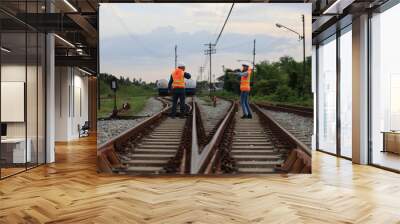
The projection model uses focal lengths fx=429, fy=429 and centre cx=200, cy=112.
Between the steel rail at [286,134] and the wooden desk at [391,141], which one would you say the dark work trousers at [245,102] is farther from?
the wooden desk at [391,141]

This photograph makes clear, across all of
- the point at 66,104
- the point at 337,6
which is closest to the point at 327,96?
the point at 337,6

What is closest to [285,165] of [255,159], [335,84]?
[255,159]

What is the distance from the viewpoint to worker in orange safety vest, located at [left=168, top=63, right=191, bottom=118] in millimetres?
6957

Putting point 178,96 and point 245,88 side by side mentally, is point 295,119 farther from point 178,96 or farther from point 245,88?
point 178,96

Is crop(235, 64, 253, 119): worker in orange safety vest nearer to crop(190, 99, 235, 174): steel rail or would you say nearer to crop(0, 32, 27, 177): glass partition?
crop(190, 99, 235, 174): steel rail

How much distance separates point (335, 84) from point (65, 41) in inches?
276

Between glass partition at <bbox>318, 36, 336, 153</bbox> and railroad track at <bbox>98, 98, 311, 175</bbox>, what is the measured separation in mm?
4292

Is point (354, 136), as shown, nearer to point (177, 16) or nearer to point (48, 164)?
point (177, 16)

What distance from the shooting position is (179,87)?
22.9ft

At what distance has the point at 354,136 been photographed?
29.5ft

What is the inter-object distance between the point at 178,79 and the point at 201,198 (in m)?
2.31

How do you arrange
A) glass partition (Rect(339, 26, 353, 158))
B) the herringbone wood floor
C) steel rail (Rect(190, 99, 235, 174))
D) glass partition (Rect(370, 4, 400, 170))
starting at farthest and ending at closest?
glass partition (Rect(339, 26, 353, 158)) < glass partition (Rect(370, 4, 400, 170)) < steel rail (Rect(190, 99, 235, 174)) < the herringbone wood floor

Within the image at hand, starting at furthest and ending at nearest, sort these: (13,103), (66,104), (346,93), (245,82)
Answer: (66,104) < (346,93) < (13,103) < (245,82)

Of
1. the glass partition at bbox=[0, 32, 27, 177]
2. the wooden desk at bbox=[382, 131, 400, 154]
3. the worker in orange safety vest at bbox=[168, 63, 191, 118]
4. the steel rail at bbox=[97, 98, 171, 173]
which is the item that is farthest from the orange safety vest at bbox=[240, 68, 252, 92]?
the glass partition at bbox=[0, 32, 27, 177]
